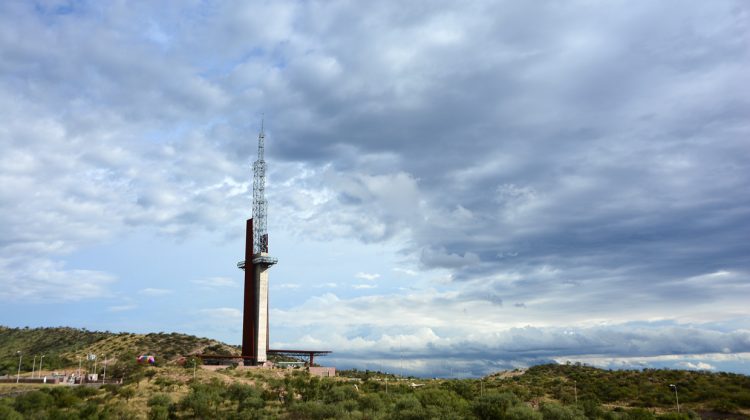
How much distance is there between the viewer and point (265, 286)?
99.5m

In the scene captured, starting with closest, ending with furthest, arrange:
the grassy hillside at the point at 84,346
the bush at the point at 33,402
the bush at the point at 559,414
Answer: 1. the bush at the point at 559,414
2. the bush at the point at 33,402
3. the grassy hillside at the point at 84,346

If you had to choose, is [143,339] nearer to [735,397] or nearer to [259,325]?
[259,325]

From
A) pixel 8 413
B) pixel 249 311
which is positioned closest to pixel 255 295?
pixel 249 311

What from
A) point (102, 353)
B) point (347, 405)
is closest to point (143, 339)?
point (102, 353)

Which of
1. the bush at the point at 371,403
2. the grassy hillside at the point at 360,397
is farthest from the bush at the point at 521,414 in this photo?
the bush at the point at 371,403

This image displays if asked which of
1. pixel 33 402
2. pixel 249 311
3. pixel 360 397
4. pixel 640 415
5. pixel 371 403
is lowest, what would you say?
pixel 640 415

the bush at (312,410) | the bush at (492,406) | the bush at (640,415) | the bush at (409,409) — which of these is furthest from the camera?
the bush at (312,410)

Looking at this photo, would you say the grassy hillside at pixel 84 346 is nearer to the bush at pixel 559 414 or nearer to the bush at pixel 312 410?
the bush at pixel 312 410

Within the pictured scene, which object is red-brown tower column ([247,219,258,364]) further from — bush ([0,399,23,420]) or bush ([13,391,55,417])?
bush ([0,399,23,420])

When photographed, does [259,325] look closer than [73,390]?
No

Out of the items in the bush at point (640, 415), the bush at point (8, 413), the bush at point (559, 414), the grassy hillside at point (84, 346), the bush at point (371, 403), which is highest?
the grassy hillside at point (84, 346)

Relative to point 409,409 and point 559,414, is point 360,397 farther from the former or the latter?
point 559,414

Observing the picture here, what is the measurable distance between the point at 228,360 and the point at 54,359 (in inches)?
2029

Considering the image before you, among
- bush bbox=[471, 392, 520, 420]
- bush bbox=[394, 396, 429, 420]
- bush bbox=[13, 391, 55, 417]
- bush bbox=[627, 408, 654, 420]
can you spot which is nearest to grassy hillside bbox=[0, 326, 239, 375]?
bush bbox=[13, 391, 55, 417]
